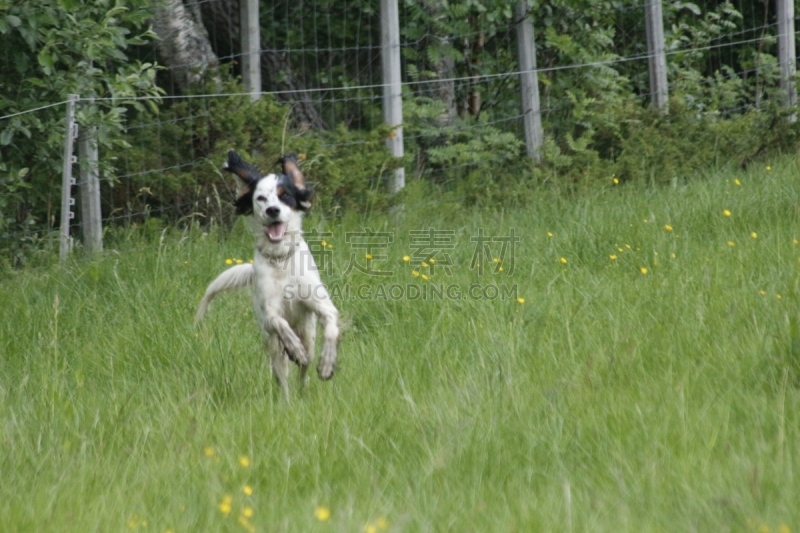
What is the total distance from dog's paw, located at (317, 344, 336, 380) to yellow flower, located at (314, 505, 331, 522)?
4.46ft

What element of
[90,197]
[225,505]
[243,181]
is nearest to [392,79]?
[90,197]

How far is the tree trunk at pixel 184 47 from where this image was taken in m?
8.01

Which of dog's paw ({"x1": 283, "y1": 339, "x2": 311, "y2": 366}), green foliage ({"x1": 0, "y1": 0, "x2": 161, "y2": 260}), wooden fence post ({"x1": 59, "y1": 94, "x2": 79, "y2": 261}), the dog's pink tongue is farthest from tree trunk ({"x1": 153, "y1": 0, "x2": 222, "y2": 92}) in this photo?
dog's paw ({"x1": 283, "y1": 339, "x2": 311, "y2": 366})

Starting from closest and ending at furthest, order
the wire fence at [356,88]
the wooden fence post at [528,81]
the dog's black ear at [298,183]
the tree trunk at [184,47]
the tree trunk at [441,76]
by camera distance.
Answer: the dog's black ear at [298,183]
the wire fence at [356,88]
the tree trunk at [184,47]
the tree trunk at [441,76]
the wooden fence post at [528,81]

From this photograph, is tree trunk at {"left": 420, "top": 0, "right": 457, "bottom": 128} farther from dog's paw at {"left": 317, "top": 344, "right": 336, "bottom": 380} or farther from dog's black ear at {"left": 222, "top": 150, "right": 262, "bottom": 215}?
dog's paw at {"left": 317, "top": 344, "right": 336, "bottom": 380}

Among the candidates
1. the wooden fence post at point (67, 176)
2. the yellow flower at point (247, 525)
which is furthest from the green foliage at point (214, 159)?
the yellow flower at point (247, 525)

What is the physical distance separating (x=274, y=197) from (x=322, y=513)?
84.7 inches

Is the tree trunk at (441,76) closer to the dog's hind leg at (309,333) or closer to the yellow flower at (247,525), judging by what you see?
the dog's hind leg at (309,333)

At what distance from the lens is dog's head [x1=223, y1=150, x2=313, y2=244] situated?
194 inches

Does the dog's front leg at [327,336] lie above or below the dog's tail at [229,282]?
below

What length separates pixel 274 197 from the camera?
16.2 feet

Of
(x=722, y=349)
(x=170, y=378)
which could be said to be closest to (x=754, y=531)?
(x=722, y=349)

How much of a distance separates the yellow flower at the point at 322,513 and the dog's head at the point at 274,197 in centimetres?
186

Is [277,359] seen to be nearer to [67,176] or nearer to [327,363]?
[327,363]
